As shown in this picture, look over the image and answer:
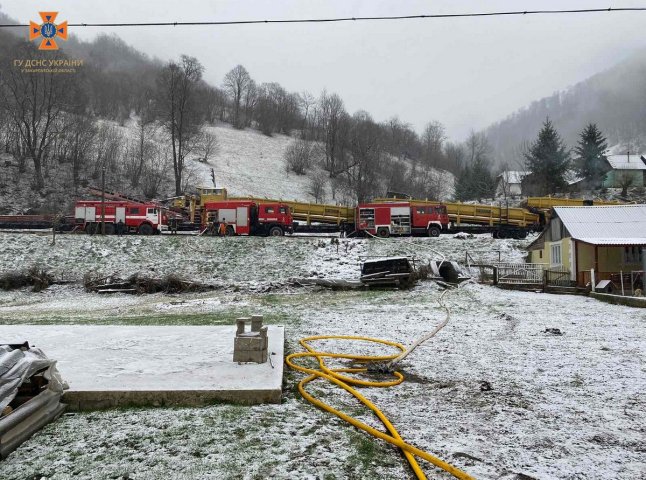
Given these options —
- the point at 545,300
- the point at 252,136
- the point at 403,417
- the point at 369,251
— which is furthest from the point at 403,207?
the point at 252,136

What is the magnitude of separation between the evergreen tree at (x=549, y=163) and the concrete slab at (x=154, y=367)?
53220 millimetres

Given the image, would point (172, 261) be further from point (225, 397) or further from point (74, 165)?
point (74, 165)

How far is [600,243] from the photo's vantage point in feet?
65.7

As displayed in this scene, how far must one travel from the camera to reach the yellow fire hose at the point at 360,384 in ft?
11.0

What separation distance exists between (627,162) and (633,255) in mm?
49148

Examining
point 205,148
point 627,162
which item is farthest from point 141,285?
point 627,162

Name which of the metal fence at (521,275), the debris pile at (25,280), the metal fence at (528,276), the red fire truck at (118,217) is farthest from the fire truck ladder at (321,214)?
the debris pile at (25,280)

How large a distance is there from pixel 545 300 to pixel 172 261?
19.5m

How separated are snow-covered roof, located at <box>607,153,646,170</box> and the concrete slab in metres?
67.8

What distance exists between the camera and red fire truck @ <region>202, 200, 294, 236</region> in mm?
31375

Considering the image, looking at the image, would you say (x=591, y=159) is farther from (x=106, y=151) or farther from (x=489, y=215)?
(x=106, y=151)

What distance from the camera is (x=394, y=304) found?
617 inches

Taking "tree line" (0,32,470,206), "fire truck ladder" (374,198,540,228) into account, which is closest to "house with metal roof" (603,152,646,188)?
"tree line" (0,32,470,206)

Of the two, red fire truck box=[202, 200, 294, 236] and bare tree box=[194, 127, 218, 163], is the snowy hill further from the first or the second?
red fire truck box=[202, 200, 294, 236]
